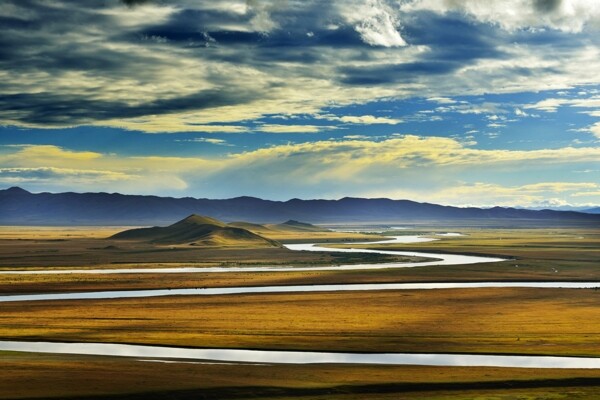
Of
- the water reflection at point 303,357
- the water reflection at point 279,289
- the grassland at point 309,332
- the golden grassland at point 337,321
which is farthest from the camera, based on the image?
the water reflection at point 279,289

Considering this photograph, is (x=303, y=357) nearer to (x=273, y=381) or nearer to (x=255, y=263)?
(x=273, y=381)

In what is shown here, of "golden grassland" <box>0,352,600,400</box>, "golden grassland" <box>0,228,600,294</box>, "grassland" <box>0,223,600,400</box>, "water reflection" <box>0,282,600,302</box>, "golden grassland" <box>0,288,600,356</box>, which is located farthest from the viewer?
"golden grassland" <box>0,228,600,294</box>

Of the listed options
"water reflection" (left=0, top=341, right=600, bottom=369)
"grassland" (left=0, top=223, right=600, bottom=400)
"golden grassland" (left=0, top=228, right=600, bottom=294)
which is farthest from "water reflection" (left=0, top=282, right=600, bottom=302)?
"water reflection" (left=0, top=341, right=600, bottom=369)

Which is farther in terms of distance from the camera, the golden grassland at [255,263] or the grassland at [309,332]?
the golden grassland at [255,263]

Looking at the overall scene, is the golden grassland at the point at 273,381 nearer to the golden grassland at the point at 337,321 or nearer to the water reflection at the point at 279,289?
the golden grassland at the point at 337,321

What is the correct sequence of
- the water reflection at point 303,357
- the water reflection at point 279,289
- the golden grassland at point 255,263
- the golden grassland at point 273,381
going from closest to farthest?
1. the golden grassland at point 273,381
2. the water reflection at point 303,357
3. the water reflection at point 279,289
4. the golden grassland at point 255,263

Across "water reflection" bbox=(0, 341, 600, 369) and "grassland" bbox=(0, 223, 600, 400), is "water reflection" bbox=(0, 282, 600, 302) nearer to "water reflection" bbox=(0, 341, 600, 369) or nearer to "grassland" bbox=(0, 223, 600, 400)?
"grassland" bbox=(0, 223, 600, 400)

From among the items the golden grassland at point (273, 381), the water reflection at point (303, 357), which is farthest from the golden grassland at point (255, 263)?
the golden grassland at point (273, 381)
